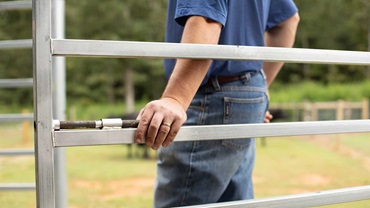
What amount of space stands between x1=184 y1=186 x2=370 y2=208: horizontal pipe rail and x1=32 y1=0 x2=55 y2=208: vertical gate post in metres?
0.32

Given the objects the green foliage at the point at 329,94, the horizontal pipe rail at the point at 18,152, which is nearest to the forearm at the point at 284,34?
the horizontal pipe rail at the point at 18,152

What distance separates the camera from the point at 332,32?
2667cm

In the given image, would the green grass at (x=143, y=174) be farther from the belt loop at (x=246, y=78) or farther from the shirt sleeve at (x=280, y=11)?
the belt loop at (x=246, y=78)

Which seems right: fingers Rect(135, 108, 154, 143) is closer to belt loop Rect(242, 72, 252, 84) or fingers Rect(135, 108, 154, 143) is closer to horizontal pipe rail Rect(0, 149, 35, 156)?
belt loop Rect(242, 72, 252, 84)

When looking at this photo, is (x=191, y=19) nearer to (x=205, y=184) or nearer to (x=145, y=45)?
(x=145, y=45)

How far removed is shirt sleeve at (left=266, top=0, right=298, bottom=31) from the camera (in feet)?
5.13

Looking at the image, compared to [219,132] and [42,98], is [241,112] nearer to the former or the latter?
[219,132]

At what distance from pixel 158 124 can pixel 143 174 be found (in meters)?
5.19

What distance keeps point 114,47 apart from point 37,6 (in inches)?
6.2

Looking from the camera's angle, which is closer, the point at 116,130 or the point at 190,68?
the point at 116,130

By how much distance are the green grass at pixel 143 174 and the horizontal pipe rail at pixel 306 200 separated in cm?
238

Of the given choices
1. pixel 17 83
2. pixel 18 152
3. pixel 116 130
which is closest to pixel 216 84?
pixel 116 130

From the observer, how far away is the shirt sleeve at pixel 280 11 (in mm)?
1564

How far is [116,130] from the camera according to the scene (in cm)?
89
